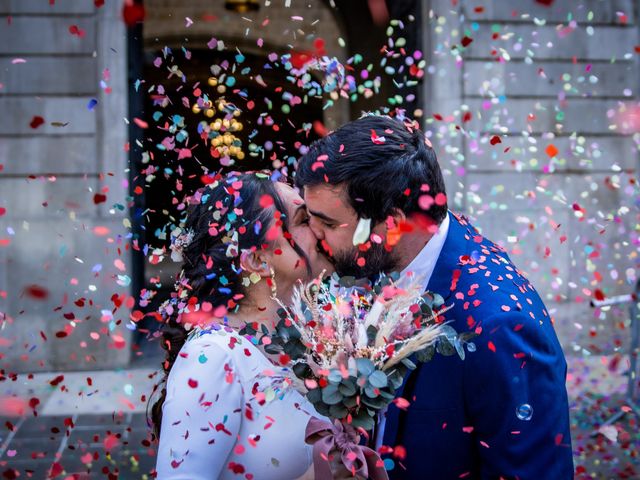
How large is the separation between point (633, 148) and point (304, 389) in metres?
7.43

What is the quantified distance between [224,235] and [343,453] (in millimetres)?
932

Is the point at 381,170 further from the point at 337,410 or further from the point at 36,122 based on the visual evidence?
the point at 36,122

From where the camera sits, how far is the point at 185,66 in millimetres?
17391

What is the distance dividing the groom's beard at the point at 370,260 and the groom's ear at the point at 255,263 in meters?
0.24

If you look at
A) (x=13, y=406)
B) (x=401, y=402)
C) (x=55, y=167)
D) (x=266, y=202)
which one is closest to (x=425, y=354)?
(x=401, y=402)

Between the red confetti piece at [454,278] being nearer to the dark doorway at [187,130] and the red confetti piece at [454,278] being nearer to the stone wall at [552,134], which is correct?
the dark doorway at [187,130]

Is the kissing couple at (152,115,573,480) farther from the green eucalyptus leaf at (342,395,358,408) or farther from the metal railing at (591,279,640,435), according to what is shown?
the metal railing at (591,279,640,435)

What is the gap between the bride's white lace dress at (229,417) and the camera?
2143 millimetres

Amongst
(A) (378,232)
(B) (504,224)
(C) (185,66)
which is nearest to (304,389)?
(A) (378,232)

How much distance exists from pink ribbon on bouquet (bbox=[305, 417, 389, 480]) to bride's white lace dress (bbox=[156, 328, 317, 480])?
167 millimetres

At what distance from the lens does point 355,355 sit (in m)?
2.07

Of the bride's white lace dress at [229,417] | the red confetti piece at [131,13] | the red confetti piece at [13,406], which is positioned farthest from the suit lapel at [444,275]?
the red confetti piece at [131,13]

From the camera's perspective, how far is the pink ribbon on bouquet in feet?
6.75

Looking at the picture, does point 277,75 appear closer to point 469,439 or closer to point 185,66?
point 185,66
